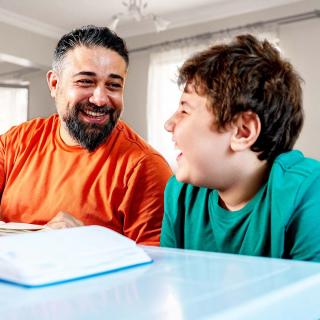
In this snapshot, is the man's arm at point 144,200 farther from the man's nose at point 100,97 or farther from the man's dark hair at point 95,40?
the man's dark hair at point 95,40

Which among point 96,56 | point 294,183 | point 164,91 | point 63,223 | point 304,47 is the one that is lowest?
point 63,223

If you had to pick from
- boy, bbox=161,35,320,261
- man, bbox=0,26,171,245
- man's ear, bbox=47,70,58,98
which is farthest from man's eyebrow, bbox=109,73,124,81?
boy, bbox=161,35,320,261

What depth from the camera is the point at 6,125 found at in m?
6.10

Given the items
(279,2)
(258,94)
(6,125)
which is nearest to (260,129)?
(258,94)

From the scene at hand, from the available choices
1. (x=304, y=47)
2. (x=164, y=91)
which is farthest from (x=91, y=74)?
(x=164, y=91)

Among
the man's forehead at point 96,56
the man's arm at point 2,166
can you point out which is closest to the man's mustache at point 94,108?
the man's forehead at point 96,56

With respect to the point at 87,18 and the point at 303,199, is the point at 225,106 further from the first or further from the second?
the point at 87,18

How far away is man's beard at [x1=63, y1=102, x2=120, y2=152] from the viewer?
4.42 ft

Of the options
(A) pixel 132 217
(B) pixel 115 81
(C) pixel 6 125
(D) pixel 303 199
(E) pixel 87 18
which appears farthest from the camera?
(C) pixel 6 125

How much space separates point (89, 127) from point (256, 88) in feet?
1.85

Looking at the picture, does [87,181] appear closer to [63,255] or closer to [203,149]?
[203,149]

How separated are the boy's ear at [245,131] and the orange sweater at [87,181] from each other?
34 cm

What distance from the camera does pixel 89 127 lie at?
4.43 feet

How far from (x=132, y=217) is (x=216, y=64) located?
1.41 feet
